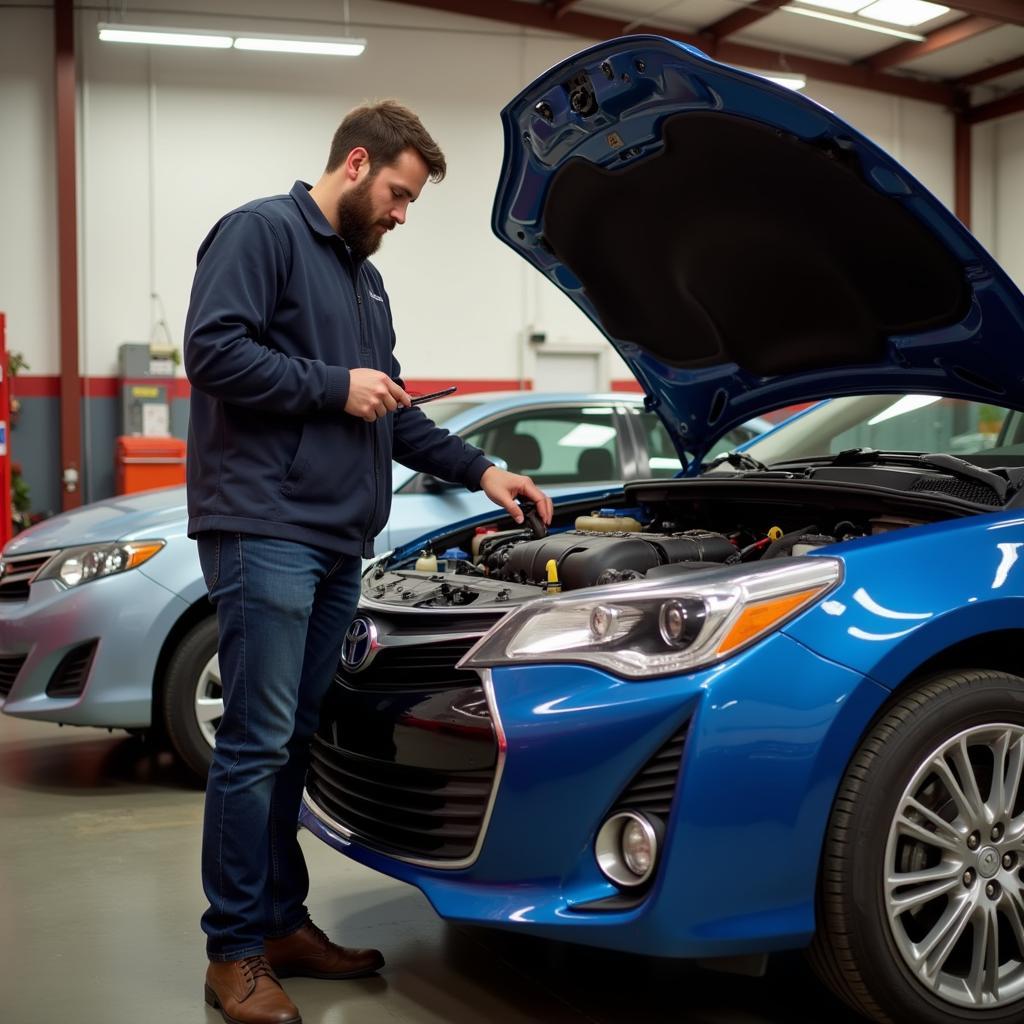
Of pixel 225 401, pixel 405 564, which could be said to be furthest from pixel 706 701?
pixel 405 564

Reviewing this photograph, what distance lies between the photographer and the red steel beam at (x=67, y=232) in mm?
10422

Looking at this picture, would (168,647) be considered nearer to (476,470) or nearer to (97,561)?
(97,561)

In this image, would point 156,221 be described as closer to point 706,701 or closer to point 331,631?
point 331,631

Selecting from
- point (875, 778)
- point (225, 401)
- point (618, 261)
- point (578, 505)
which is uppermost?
point (618, 261)

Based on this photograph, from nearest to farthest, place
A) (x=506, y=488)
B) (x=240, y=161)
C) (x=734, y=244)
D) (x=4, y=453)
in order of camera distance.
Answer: (x=506, y=488) → (x=734, y=244) → (x=4, y=453) → (x=240, y=161)

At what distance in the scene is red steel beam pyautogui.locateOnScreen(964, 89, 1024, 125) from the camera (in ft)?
44.8

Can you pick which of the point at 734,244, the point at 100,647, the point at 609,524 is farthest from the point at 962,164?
the point at 100,647

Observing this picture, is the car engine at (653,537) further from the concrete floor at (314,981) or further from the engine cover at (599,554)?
the concrete floor at (314,981)

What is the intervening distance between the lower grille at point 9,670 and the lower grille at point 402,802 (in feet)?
5.71

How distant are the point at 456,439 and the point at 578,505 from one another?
63 centimetres

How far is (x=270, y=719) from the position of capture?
2270mm

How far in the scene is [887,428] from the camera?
139 inches

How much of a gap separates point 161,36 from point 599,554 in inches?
334

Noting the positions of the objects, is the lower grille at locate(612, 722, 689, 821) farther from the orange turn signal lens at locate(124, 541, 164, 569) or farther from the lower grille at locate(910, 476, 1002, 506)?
the orange turn signal lens at locate(124, 541, 164, 569)
